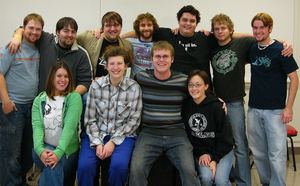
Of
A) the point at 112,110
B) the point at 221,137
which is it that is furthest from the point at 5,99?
the point at 221,137

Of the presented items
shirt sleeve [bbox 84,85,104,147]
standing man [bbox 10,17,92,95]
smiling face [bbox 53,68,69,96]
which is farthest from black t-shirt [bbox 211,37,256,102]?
smiling face [bbox 53,68,69,96]

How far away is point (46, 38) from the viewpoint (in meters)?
2.35

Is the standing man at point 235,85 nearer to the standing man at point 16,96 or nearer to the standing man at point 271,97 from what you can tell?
the standing man at point 271,97

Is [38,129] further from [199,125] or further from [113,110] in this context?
A: [199,125]

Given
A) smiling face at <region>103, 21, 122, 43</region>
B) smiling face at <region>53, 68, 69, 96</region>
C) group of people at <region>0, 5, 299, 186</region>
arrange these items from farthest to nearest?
smiling face at <region>103, 21, 122, 43</region> → smiling face at <region>53, 68, 69, 96</region> → group of people at <region>0, 5, 299, 186</region>

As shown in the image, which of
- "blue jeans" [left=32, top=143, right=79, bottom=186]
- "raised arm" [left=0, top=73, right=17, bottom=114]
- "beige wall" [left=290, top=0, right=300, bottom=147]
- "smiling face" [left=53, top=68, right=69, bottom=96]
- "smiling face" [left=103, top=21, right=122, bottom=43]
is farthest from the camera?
"beige wall" [left=290, top=0, right=300, bottom=147]

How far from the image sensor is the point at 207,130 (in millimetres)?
1973

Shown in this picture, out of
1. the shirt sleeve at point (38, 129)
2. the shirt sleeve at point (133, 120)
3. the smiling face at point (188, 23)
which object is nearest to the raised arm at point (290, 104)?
the smiling face at point (188, 23)

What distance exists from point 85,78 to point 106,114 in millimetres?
556

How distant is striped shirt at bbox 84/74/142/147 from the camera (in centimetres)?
198

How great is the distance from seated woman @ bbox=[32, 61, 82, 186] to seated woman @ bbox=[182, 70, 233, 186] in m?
1.01

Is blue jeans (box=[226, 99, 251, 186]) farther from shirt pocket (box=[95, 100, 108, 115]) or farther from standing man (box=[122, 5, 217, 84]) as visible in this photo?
shirt pocket (box=[95, 100, 108, 115])

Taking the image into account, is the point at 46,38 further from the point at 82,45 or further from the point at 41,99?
the point at 41,99

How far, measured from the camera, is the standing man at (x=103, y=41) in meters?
2.36
